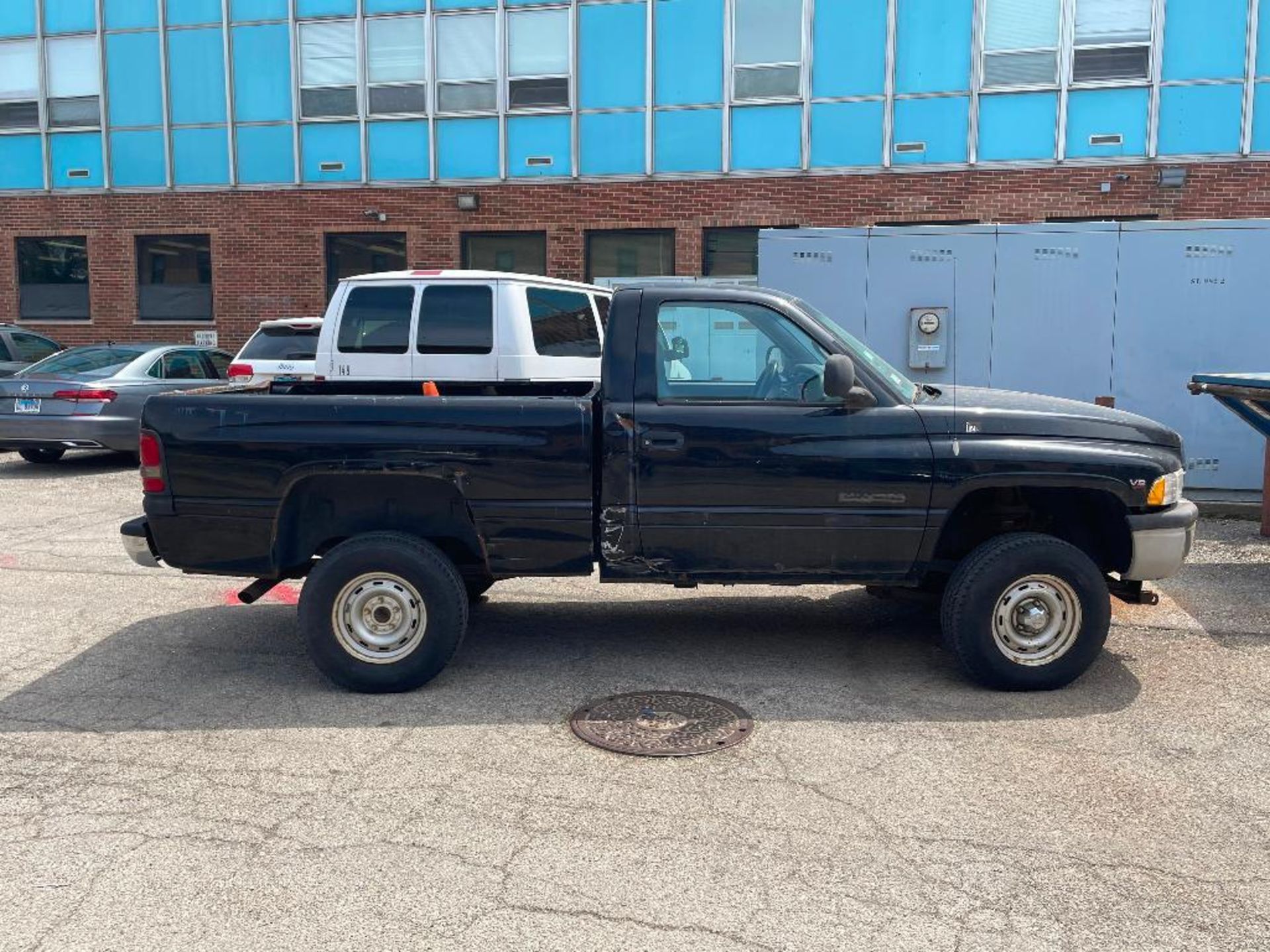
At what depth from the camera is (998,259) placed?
33.6 feet

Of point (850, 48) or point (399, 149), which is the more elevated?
point (850, 48)

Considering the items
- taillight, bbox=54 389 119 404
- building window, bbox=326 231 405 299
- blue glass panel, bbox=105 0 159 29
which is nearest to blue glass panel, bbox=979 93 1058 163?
building window, bbox=326 231 405 299

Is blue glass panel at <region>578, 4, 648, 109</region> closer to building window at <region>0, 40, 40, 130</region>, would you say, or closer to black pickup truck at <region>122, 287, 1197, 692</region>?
building window at <region>0, 40, 40, 130</region>

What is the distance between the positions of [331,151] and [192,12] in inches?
133

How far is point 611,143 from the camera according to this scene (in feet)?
54.4

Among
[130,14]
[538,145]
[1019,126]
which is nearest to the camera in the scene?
[1019,126]

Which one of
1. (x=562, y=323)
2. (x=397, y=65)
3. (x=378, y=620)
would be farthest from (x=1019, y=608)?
(x=397, y=65)

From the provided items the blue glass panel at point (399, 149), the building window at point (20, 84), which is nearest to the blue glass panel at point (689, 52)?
the blue glass panel at point (399, 149)

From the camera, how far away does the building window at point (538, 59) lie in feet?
54.4

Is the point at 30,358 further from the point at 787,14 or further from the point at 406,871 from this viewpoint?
the point at 406,871

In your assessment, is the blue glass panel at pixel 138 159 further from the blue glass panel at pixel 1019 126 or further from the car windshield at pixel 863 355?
the car windshield at pixel 863 355

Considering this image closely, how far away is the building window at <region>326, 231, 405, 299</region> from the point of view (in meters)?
17.8

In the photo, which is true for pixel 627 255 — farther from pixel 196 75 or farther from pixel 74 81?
pixel 74 81

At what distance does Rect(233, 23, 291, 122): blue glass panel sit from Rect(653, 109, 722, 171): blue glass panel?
6.36m
